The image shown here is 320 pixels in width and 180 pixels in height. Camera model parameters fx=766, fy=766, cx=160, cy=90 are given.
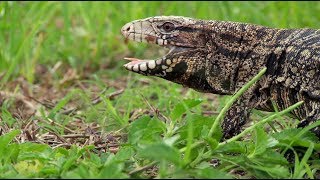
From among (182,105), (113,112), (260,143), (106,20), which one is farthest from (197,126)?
(106,20)

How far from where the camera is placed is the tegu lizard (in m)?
4.59

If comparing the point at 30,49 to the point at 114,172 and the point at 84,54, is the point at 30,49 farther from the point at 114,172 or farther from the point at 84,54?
the point at 114,172

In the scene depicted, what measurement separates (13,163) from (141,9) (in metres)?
4.93

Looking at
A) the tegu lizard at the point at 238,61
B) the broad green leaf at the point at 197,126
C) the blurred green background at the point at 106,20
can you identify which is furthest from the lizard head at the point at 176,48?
the blurred green background at the point at 106,20

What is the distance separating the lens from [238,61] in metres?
4.90

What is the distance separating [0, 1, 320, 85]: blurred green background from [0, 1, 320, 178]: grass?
1 centimetres

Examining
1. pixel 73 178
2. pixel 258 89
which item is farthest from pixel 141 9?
pixel 73 178

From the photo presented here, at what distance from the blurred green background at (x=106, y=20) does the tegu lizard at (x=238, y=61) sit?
314cm

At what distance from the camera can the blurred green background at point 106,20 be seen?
27.3 feet

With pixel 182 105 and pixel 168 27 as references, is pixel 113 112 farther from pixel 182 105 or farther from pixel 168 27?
pixel 182 105

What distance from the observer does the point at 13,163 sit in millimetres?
4160

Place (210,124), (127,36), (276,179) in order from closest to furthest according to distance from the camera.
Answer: (276,179), (210,124), (127,36)

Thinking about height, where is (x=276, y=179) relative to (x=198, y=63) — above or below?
below

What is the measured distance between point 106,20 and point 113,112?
13.1ft
